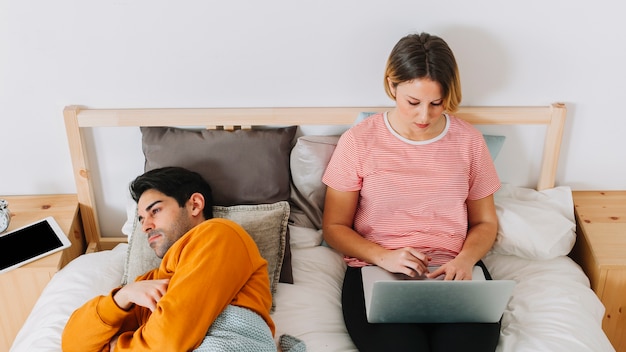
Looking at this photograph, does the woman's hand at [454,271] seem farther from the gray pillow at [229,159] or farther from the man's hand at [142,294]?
the man's hand at [142,294]

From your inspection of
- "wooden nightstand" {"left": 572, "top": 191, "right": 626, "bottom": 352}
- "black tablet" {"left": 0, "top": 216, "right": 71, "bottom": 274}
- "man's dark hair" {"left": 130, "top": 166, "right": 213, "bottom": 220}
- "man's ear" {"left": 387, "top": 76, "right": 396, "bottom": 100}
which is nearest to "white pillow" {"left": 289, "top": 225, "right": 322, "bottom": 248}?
"man's dark hair" {"left": 130, "top": 166, "right": 213, "bottom": 220}

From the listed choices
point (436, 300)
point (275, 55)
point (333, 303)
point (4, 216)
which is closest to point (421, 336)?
point (436, 300)

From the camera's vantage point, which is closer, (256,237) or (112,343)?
(112,343)

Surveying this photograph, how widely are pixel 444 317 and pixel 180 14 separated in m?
1.12

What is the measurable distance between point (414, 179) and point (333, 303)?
42 centimetres

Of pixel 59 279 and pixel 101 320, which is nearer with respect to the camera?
pixel 101 320

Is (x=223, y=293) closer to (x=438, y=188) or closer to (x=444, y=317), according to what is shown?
(x=444, y=317)

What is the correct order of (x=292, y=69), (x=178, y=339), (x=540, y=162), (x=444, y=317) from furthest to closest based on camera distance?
(x=540, y=162)
(x=292, y=69)
(x=444, y=317)
(x=178, y=339)

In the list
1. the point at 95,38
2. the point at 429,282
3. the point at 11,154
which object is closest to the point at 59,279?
the point at 11,154

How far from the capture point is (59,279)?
1.69 m

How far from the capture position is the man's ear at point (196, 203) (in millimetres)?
1604

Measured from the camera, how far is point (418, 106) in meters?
1.56

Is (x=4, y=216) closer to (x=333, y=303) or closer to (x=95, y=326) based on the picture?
(x=95, y=326)

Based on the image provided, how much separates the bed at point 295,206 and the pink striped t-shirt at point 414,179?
0.15m
